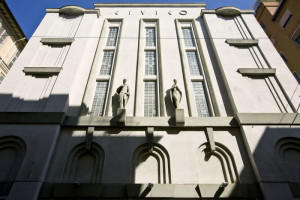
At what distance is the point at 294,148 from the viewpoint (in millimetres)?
9258

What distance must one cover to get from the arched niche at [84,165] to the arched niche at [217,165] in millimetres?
4571

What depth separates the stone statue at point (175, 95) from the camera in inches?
423

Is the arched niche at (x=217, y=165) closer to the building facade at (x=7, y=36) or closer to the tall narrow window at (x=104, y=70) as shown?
the tall narrow window at (x=104, y=70)

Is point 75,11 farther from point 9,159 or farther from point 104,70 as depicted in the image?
point 9,159

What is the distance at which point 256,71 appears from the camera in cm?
1229

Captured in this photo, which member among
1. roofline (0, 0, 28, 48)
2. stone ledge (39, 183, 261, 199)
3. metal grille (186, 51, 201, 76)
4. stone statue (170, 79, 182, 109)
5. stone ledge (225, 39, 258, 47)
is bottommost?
stone ledge (39, 183, 261, 199)

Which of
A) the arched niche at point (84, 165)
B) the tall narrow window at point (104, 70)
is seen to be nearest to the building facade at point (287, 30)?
the tall narrow window at point (104, 70)

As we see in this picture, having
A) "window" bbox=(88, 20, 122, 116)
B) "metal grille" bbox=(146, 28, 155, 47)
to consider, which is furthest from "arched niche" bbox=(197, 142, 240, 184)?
"metal grille" bbox=(146, 28, 155, 47)

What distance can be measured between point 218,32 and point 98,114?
1109 cm

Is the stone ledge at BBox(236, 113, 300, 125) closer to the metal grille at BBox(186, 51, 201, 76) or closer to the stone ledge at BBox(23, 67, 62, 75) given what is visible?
the metal grille at BBox(186, 51, 201, 76)

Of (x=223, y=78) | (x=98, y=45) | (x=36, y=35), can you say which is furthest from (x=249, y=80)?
(x=36, y=35)

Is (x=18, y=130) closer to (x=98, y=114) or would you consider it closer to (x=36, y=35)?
(x=98, y=114)

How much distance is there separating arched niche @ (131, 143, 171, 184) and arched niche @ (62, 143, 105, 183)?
5.15 ft

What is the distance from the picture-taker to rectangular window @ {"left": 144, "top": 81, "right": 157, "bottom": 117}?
11.3 m
